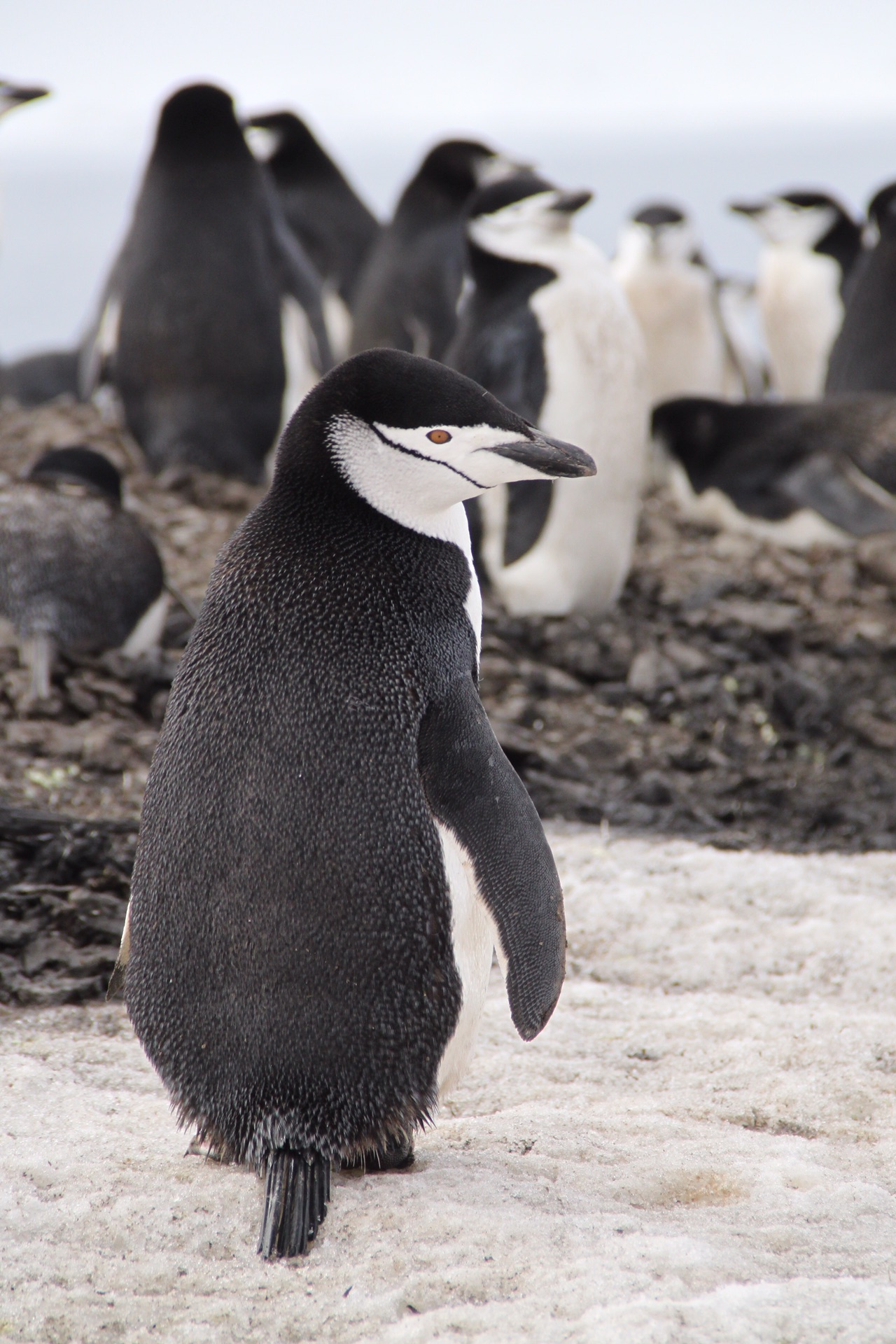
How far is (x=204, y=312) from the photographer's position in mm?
5918

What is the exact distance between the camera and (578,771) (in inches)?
164

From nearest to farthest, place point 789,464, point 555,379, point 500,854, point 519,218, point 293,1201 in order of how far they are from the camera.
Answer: point 293,1201
point 500,854
point 555,379
point 519,218
point 789,464

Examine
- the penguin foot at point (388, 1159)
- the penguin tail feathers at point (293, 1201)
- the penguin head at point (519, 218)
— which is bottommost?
the penguin foot at point (388, 1159)

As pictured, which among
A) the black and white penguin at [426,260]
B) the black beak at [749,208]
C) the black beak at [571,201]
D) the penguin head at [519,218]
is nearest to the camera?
the black beak at [571,201]

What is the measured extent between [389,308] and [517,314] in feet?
6.78

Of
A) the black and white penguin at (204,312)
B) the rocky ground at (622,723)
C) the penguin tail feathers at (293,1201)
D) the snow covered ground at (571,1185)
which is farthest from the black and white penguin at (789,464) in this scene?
the penguin tail feathers at (293,1201)

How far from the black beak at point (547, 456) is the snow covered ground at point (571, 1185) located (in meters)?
0.98

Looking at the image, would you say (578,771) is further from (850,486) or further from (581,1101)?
(850,486)

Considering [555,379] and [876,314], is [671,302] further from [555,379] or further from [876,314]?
[555,379]

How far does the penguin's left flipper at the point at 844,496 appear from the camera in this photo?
19.3ft

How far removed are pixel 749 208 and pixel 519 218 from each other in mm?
4116

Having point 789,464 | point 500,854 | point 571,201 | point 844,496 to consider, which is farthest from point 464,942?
point 789,464

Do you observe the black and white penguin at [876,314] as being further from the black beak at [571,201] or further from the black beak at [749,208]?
the black beak at [571,201]

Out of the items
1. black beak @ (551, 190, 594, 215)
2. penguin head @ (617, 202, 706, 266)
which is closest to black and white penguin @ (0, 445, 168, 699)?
black beak @ (551, 190, 594, 215)
